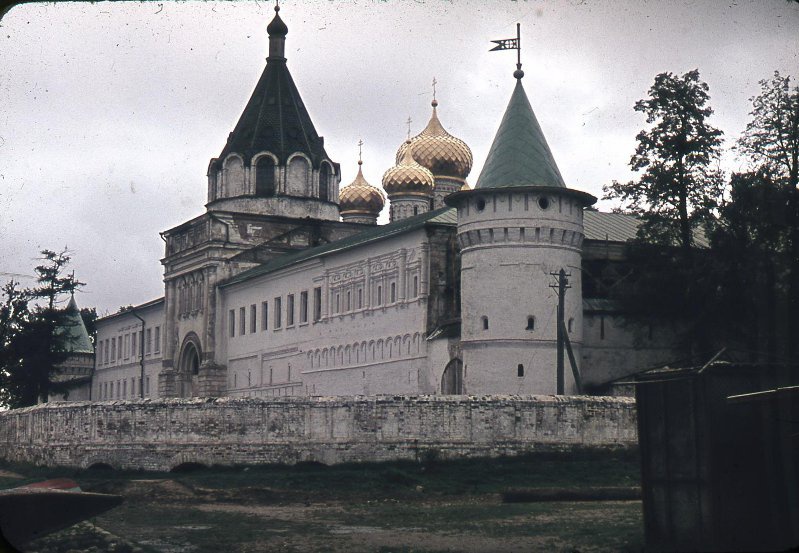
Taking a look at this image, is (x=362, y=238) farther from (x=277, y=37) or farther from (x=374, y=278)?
(x=277, y=37)

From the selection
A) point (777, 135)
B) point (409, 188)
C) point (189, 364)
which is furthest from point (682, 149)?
point (189, 364)

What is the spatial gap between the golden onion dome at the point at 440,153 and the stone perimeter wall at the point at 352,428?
2713 cm

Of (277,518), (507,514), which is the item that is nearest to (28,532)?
(277,518)

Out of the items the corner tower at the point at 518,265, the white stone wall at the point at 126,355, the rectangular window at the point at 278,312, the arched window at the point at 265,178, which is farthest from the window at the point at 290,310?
the corner tower at the point at 518,265

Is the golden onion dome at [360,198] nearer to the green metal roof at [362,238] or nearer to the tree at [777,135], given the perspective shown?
the green metal roof at [362,238]

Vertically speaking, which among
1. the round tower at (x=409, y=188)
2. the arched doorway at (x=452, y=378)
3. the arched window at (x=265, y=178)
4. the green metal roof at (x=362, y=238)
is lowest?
the arched doorway at (x=452, y=378)

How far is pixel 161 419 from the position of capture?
132 ft

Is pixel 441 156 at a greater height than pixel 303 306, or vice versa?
pixel 441 156

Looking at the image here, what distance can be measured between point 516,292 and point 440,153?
22856mm

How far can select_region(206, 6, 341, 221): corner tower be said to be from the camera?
6812 cm

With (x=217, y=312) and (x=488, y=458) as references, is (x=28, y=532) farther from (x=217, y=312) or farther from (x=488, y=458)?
(x=217, y=312)

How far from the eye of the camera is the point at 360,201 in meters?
71.8

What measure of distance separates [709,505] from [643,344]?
25.1 meters

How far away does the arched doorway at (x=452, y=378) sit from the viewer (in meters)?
45.8
